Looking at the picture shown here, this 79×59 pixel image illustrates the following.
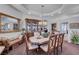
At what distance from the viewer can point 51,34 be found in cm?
197

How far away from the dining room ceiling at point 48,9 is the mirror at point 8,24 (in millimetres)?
275

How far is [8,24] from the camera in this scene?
5.98 ft

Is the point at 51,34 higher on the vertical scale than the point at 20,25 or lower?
lower

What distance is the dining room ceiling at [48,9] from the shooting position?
75.1 inches

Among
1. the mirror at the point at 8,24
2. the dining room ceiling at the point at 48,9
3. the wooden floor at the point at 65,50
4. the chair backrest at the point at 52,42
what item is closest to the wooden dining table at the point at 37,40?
the chair backrest at the point at 52,42

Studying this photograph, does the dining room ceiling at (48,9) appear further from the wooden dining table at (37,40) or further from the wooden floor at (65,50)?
the wooden floor at (65,50)

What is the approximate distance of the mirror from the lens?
175cm

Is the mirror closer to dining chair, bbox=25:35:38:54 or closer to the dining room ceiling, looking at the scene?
the dining room ceiling

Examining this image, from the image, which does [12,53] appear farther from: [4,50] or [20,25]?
[20,25]

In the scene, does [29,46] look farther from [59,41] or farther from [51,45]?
[59,41]

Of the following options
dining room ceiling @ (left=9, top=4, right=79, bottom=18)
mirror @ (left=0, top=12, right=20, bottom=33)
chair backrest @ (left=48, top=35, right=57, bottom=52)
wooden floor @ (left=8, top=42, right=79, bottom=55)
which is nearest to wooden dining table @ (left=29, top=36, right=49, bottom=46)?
chair backrest @ (left=48, top=35, right=57, bottom=52)

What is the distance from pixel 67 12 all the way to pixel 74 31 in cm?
49
